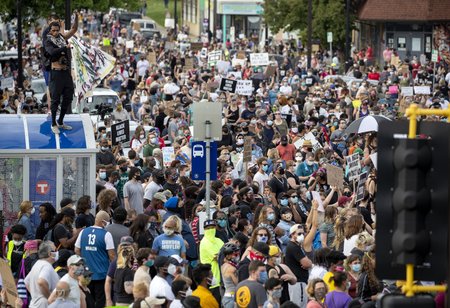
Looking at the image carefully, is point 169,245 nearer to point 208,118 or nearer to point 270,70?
point 208,118

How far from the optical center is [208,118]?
19078mm

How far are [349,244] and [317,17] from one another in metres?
47.3

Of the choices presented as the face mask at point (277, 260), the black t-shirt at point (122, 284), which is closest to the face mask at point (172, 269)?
the black t-shirt at point (122, 284)

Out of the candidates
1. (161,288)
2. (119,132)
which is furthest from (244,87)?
(161,288)

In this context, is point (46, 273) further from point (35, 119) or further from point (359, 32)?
point (359, 32)

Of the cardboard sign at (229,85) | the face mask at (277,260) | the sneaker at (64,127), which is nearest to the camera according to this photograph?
the face mask at (277,260)

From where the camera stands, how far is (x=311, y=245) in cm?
1705

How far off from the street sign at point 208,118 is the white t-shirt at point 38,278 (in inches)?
189

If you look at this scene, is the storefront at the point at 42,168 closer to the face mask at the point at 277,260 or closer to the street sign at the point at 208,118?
the street sign at the point at 208,118

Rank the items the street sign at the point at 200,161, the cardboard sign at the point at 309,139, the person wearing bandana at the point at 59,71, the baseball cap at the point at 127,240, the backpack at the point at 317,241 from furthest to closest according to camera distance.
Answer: the cardboard sign at the point at 309,139 < the person wearing bandana at the point at 59,71 < the street sign at the point at 200,161 < the backpack at the point at 317,241 < the baseball cap at the point at 127,240

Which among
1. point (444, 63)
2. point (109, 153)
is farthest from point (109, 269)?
point (444, 63)

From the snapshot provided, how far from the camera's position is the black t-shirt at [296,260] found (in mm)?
15930

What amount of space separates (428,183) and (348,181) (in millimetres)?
15962

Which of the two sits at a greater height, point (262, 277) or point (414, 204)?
point (414, 204)
